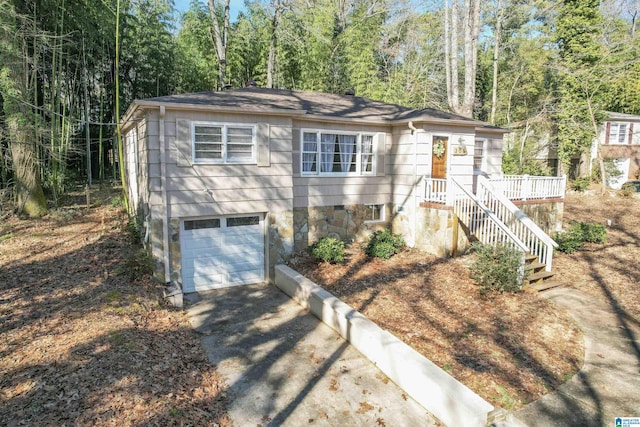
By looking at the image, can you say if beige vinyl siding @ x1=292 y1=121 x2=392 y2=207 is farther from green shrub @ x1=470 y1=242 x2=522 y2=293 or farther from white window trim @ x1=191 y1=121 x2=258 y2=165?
green shrub @ x1=470 y1=242 x2=522 y2=293

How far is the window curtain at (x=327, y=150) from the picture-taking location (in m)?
10.3

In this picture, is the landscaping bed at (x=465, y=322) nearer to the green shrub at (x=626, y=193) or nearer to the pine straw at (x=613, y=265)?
the pine straw at (x=613, y=265)

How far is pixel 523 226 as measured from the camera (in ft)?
29.3

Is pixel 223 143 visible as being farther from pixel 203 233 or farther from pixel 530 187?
pixel 530 187

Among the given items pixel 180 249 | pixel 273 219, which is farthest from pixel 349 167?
pixel 180 249

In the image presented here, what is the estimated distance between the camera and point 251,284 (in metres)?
9.37

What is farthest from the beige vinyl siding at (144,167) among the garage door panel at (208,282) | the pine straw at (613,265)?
the pine straw at (613,265)

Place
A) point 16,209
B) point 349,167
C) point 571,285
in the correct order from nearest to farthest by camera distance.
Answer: point 571,285
point 349,167
point 16,209

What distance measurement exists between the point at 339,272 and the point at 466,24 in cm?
1246

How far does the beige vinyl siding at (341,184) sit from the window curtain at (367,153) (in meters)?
0.17

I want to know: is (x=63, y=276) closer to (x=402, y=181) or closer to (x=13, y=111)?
(x=13, y=111)

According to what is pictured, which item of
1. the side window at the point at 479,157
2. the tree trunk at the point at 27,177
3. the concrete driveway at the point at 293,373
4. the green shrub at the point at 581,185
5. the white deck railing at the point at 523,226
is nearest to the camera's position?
the concrete driveway at the point at 293,373

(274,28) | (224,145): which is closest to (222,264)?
(224,145)

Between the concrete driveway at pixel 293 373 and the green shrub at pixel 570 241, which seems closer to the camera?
the concrete driveway at pixel 293 373
